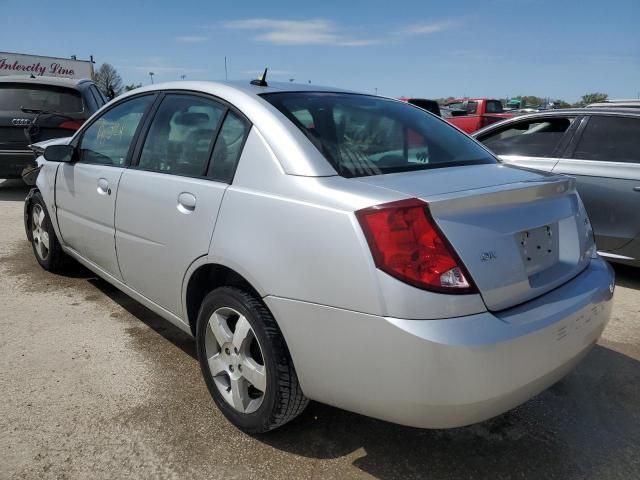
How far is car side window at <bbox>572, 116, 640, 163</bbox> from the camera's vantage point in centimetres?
439

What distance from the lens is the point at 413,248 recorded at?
1.76 metres

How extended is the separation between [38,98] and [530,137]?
649cm

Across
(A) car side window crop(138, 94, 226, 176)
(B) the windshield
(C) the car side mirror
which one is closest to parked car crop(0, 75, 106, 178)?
(C) the car side mirror

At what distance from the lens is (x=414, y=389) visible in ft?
5.73

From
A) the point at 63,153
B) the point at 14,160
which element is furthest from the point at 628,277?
the point at 14,160

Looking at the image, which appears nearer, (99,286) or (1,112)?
(99,286)

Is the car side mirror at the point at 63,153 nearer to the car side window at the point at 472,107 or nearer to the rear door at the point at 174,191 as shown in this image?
the rear door at the point at 174,191

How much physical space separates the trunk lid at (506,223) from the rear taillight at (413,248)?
0.13 feet

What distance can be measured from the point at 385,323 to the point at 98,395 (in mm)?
1703

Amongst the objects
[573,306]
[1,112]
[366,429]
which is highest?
[1,112]

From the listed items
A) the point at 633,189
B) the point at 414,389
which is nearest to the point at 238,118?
the point at 414,389

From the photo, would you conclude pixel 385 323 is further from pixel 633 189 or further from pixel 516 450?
pixel 633 189

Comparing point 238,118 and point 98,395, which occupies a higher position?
point 238,118

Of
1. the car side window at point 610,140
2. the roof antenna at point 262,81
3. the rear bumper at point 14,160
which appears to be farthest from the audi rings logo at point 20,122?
the car side window at point 610,140
